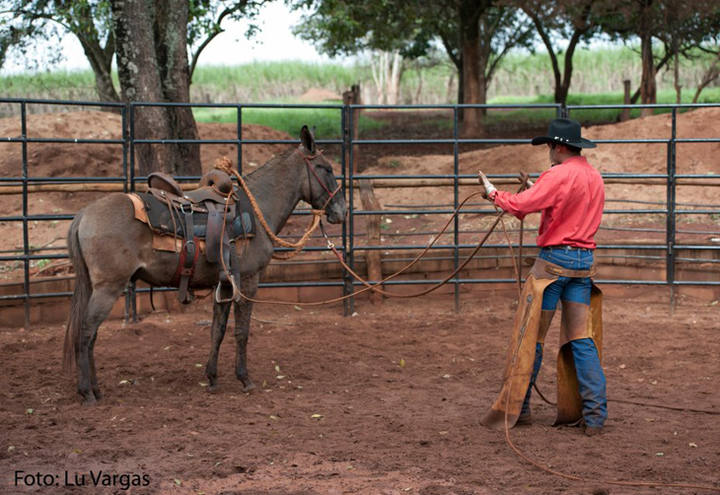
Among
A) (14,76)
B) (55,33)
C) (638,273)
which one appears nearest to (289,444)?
(638,273)

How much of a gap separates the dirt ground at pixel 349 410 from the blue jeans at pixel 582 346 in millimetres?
199

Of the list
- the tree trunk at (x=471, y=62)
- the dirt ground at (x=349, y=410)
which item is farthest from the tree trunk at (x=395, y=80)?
the dirt ground at (x=349, y=410)

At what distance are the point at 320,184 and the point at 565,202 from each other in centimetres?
226

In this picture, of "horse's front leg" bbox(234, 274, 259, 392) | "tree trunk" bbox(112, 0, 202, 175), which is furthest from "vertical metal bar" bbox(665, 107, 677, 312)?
"tree trunk" bbox(112, 0, 202, 175)

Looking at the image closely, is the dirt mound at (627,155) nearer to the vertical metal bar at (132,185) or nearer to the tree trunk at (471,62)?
the tree trunk at (471,62)

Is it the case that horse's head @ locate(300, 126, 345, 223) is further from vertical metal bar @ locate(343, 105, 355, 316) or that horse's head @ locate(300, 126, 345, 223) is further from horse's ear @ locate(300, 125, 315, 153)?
vertical metal bar @ locate(343, 105, 355, 316)

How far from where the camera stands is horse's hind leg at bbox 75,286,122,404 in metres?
5.80

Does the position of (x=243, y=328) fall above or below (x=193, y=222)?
below

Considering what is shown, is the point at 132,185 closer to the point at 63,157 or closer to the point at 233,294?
the point at 233,294

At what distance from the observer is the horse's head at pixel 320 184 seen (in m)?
6.67

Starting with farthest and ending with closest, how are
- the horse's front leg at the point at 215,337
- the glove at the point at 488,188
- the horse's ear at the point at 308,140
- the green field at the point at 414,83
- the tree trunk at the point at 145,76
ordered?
the green field at the point at 414,83
the tree trunk at the point at 145,76
the horse's ear at the point at 308,140
the horse's front leg at the point at 215,337
the glove at the point at 488,188

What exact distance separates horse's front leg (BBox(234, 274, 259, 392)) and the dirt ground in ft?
0.41

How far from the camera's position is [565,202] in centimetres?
518

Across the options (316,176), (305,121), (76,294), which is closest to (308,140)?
(316,176)
